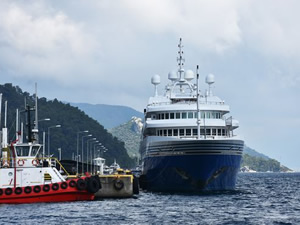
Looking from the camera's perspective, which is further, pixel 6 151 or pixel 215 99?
pixel 215 99

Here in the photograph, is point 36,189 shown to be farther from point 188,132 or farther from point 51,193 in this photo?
point 188,132

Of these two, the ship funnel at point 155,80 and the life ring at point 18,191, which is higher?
the ship funnel at point 155,80

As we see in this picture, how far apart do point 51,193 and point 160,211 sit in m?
9.43

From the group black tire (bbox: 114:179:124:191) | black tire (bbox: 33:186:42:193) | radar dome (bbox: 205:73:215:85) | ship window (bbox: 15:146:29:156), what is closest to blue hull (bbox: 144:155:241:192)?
black tire (bbox: 114:179:124:191)

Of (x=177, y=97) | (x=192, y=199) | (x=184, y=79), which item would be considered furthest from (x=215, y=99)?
(x=192, y=199)

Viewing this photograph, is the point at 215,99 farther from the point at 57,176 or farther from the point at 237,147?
the point at 57,176

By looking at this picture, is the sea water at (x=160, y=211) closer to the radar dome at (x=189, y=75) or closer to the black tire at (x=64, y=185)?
the black tire at (x=64, y=185)

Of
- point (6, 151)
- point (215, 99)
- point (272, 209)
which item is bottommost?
point (272, 209)

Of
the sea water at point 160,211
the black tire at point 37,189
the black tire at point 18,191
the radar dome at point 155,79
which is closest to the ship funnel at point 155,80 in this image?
the radar dome at point 155,79

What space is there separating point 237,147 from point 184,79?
70.2ft

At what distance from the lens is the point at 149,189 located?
3278 inches

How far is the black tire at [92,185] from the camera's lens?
6212cm

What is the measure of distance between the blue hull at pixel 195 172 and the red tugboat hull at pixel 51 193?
12987 millimetres

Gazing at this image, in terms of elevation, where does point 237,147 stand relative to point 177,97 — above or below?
below
